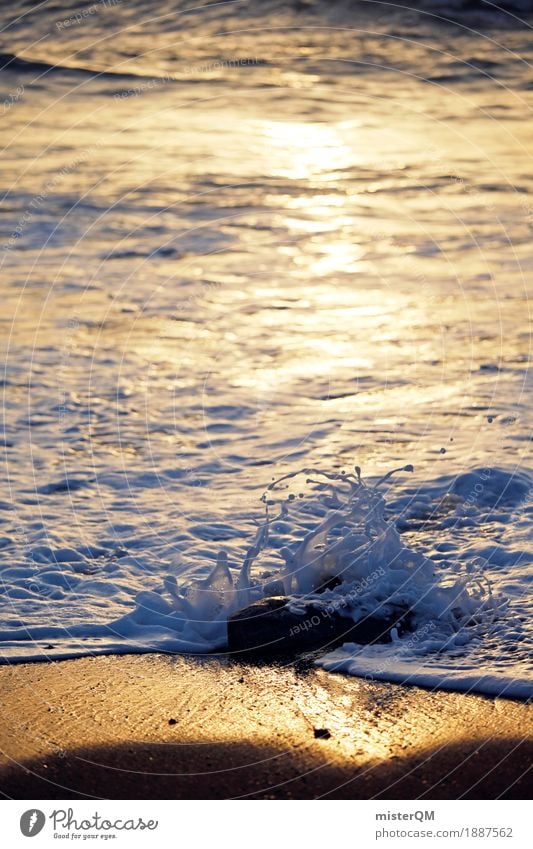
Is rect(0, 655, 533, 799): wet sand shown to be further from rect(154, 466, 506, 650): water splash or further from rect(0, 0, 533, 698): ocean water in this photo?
rect(154, 466, 506, 650): water splash

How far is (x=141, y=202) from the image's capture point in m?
15.6

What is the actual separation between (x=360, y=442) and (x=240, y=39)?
1706 centimetres

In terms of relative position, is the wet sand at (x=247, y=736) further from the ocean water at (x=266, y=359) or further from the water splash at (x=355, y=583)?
the water splash at (x=355, y=583)

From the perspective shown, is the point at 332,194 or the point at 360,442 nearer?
the point at 360,442

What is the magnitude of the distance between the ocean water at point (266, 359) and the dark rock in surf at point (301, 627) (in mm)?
110

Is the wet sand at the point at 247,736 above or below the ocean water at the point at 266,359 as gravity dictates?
below

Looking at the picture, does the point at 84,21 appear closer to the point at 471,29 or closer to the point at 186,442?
the point at 471,29

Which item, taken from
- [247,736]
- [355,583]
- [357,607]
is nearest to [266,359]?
[355,583]

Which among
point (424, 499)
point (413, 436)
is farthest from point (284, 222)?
point (424, 499)

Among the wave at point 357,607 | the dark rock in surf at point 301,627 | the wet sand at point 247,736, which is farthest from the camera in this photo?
the dark rock in surf at point 301,627

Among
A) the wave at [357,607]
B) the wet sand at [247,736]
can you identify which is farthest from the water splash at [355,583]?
the wet sand at [247,736]

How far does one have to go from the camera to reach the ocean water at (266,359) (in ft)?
22.9

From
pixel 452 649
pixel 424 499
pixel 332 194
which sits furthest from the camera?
pixel 332 194

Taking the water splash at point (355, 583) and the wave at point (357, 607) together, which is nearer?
the wave at point (357, 607)
